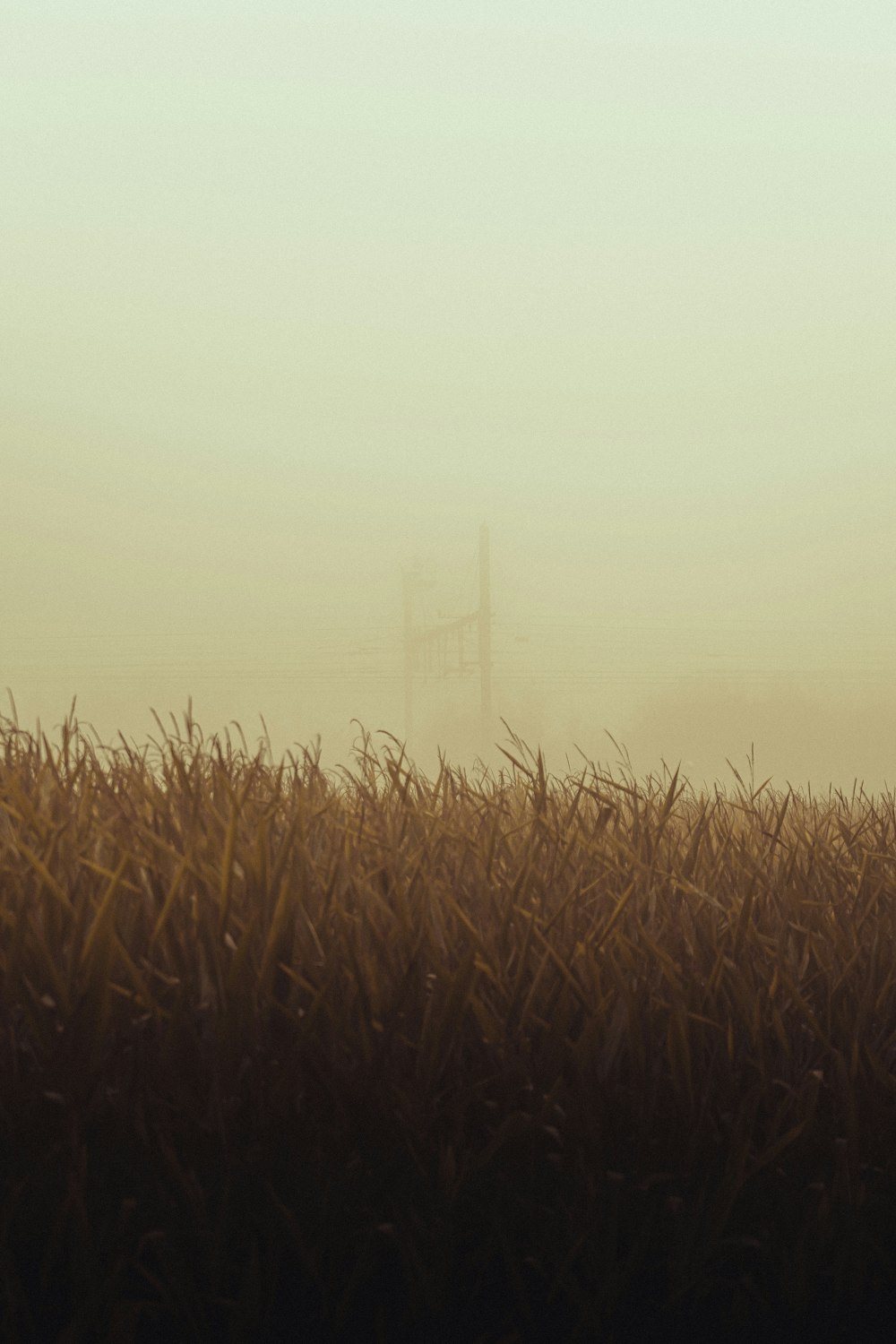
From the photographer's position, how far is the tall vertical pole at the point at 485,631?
28969 millimetres

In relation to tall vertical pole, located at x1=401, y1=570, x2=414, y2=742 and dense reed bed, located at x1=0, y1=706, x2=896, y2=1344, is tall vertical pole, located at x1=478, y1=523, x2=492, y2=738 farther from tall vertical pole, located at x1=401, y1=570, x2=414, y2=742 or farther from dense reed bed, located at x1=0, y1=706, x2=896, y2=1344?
dense reed bed, located at x1=0, y1=706, x2=896, y2=1344

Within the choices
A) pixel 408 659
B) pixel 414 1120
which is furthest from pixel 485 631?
pixel 414 1120

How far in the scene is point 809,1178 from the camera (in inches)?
71.0

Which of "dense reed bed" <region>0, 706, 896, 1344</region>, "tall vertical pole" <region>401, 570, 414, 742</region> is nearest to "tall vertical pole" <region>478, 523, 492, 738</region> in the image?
"tall vertical pole" <region>401, 570, 414, 742</region>

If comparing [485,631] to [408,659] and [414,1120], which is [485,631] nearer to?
[408,659]

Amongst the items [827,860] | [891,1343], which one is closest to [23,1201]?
[891,1343]

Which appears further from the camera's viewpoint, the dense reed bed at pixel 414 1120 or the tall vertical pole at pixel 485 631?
the tall vertical pole at pixel 485 631

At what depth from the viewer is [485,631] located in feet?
96.0

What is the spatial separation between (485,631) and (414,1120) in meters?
27.6

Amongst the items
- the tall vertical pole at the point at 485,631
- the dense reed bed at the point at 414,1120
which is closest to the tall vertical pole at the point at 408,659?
the tall vertical pole at the point at 485,631

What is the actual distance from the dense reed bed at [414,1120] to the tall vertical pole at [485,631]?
26762 mm

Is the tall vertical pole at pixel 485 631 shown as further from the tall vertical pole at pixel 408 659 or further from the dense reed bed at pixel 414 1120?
the dense reed bed at pixel 414 1120

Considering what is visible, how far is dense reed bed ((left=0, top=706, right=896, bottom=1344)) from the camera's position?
5.28ft

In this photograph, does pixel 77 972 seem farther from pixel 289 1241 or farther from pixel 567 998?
pixel 567 998
